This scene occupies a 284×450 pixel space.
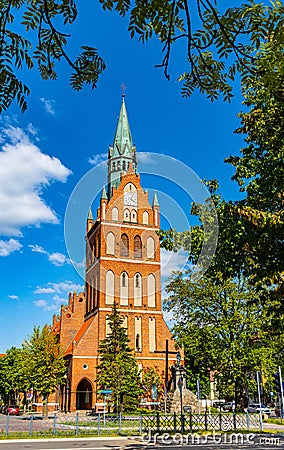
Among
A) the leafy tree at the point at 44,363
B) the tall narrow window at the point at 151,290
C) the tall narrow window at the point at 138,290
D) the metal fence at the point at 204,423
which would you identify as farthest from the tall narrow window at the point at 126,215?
the metal fence at the point at 204,423

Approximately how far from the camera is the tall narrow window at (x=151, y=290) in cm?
4825

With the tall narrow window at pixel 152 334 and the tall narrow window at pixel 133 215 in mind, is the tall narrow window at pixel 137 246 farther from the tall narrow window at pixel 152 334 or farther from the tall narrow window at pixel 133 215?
the tall narrow window at pixel 152 334

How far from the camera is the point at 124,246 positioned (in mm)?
50031

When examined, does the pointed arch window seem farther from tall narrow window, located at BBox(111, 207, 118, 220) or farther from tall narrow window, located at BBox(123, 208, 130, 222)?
tall narrow window, located at BBox(111, 207, 118, 220)

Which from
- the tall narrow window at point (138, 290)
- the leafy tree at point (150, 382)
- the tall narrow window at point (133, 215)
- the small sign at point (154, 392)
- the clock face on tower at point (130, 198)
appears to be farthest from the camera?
the clock face on tower at point (130, 198)

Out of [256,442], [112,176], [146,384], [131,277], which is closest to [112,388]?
[146,384]

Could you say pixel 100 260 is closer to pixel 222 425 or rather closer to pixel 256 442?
pixel 222 425

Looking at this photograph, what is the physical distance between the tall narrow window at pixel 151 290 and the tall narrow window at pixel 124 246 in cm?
380

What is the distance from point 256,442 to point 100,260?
109 feet

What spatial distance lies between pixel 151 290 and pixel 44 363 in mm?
15212

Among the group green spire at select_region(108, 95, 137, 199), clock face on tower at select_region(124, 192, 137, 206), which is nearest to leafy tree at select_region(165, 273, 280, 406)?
clock face on tower at select_region(124, 192, 137, 206)

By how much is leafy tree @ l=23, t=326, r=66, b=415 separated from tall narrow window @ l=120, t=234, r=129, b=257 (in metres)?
13.5

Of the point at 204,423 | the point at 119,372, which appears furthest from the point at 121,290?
the point at 204,423

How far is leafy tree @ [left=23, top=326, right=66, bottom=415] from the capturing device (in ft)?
121
